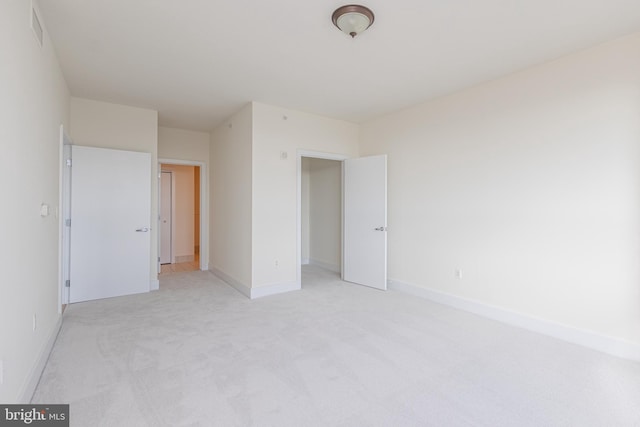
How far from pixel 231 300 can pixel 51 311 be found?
1.79 meters

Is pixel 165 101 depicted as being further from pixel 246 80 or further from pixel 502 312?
pixel 502 312

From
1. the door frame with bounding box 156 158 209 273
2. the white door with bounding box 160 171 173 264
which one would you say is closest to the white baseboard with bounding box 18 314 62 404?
the door frame with bounding box 156 158 209 273

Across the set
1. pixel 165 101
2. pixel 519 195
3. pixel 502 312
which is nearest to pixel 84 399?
pixel 165 101

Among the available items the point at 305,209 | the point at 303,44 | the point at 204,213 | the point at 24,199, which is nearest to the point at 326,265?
the point at 305,209

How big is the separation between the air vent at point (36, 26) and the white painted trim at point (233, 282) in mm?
3175

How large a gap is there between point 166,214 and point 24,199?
5.11 metres

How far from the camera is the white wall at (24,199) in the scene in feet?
5.14

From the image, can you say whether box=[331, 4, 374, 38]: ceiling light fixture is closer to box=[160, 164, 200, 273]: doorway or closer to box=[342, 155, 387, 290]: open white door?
box=[342, 155, 387, 290]: open white door

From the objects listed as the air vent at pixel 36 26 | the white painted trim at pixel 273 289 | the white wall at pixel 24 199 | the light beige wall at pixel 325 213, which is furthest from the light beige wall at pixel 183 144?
the air vent at pixel 36 26

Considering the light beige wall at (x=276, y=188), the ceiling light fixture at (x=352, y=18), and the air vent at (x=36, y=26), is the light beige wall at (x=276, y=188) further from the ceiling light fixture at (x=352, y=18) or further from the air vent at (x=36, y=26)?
the air vent at (x=36, y=26)

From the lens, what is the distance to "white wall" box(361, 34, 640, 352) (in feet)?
8.41

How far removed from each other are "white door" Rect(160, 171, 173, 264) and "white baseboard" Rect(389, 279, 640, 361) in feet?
17.4

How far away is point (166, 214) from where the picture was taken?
22.1 feet

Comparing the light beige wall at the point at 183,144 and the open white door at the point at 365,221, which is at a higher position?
the light beige wall at the point at 183,144
